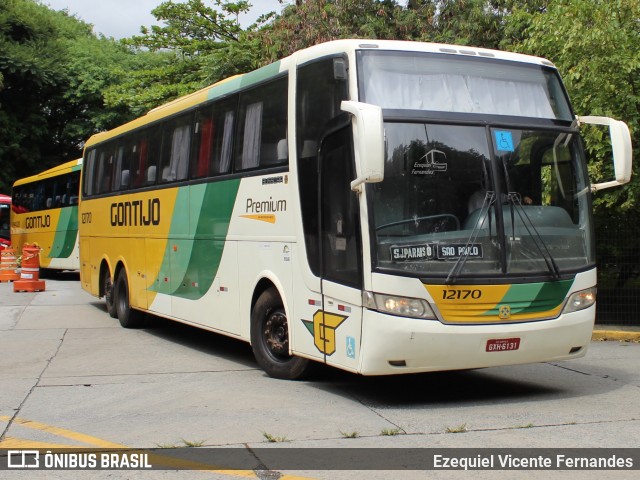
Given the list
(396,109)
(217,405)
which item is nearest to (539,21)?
A: (396,109)

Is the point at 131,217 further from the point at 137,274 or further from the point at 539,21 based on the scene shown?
the point at 539,21

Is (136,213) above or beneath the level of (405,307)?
above

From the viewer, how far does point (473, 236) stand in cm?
802

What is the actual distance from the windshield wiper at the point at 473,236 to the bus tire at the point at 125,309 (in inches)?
327

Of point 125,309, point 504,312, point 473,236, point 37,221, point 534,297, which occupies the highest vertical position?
point 37,221

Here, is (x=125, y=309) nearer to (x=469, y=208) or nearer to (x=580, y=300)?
(x=469, y=208)

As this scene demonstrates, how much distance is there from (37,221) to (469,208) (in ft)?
84.2

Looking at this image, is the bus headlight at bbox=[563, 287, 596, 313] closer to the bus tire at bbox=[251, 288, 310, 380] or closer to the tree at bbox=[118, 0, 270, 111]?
the bus tire at bbox=[251, 288, 310, 380]

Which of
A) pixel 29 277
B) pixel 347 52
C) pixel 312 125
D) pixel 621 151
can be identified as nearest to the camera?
pixel 347 52

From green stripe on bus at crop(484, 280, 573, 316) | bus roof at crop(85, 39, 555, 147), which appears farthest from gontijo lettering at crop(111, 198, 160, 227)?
green stripe on bus at crop(484, 280, 573, 316)

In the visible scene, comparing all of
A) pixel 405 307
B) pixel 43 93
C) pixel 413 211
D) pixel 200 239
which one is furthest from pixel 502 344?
pixel 43 93

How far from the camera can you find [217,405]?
8352 millimetres
